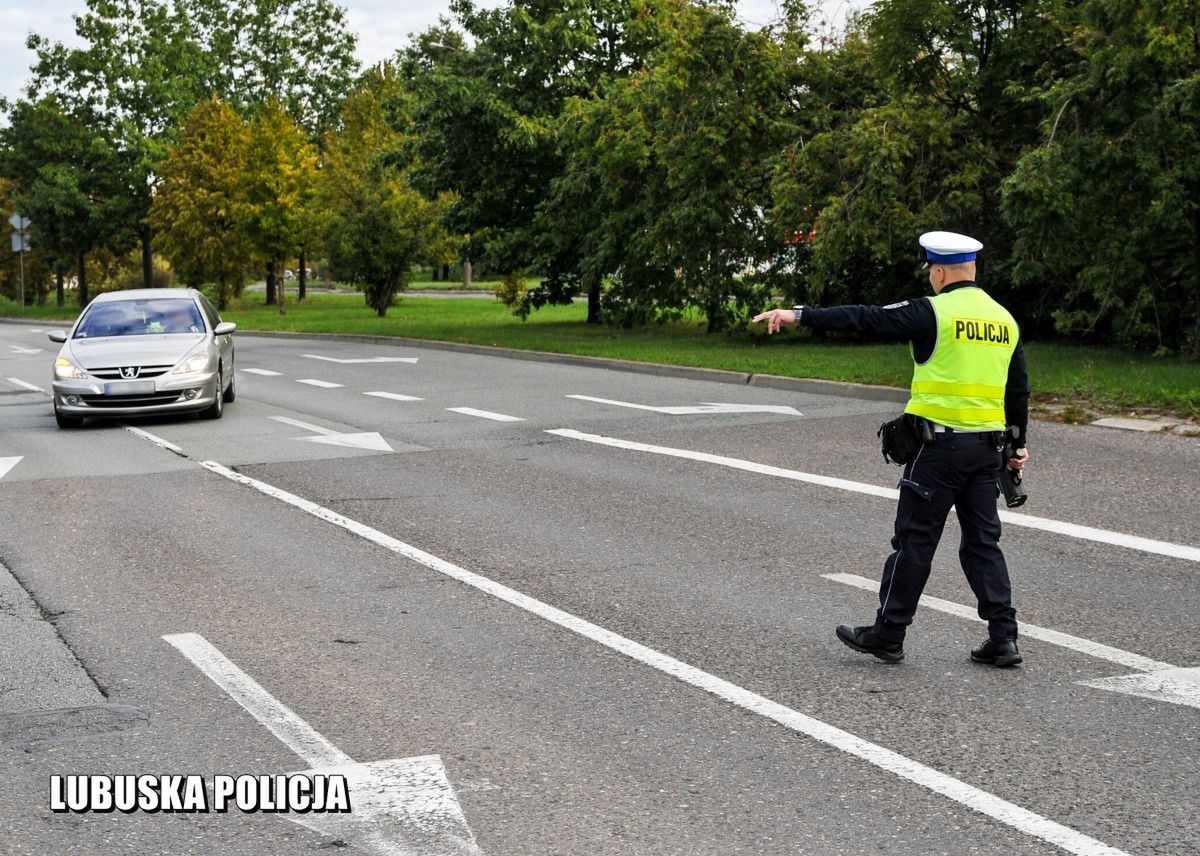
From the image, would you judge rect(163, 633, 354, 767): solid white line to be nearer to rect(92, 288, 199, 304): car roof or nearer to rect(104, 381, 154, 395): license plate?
rect(104, 381, 154, 395): license plate

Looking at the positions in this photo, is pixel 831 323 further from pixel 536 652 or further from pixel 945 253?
pixel 536 652

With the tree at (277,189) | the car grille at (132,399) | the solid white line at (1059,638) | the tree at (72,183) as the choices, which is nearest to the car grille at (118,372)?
the car grille at (132,399)

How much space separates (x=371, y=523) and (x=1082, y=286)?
46.6ft

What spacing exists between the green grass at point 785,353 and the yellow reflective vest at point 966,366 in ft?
29.4

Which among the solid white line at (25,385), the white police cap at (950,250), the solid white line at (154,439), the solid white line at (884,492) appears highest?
the white police cap at (950,250)

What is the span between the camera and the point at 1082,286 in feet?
67.8

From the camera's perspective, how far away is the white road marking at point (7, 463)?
40.7ft

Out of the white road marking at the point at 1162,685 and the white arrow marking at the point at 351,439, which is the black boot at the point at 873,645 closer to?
the white road marking at the point at 1162,685

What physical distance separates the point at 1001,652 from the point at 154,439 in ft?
34.9

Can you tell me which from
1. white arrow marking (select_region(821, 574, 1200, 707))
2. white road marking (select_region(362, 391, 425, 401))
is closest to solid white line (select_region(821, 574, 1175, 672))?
white arrow marking (select_region(821, 574, 1200, 707))

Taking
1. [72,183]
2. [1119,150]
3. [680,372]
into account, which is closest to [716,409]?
[680,372]

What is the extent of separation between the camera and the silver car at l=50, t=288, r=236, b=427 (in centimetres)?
1558

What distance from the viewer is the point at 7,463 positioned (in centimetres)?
1296

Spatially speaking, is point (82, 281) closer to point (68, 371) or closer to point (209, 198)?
point (209, 198)
